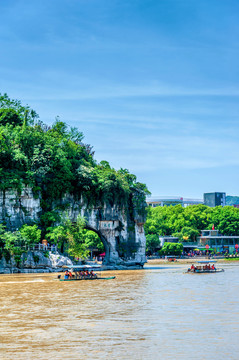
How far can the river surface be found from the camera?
17375 millimetres

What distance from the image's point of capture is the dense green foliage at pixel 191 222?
4788 inches

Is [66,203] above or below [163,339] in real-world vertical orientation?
above

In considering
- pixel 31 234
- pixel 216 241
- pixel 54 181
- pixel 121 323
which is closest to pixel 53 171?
pixel 54 181

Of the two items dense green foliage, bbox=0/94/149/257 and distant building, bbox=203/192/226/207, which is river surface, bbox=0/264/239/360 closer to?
dense green foliage, bbox=0/94/149/257

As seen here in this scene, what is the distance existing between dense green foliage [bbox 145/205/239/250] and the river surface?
3337 inches

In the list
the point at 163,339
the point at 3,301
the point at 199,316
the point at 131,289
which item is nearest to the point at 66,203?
the point at 131,289

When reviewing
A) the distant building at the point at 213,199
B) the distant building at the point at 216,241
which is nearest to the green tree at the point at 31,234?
the distant building at the point at 216,241

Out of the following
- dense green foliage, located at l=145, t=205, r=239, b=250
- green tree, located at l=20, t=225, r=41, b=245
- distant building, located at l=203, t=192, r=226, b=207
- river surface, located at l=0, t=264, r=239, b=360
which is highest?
distant building, located at l=203, t=192, r=226, b=207

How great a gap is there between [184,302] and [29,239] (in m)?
30.9

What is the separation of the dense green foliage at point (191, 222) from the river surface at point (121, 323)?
84.8 metres

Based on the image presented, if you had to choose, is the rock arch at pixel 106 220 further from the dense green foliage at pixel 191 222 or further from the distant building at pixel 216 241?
the distant building at pixel 216 241

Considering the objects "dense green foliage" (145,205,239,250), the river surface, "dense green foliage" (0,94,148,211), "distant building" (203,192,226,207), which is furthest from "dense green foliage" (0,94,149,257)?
"distant building" (203,192,226,207)

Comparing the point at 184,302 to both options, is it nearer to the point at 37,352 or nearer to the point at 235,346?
the point at 235,346

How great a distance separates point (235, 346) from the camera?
17.8 m
